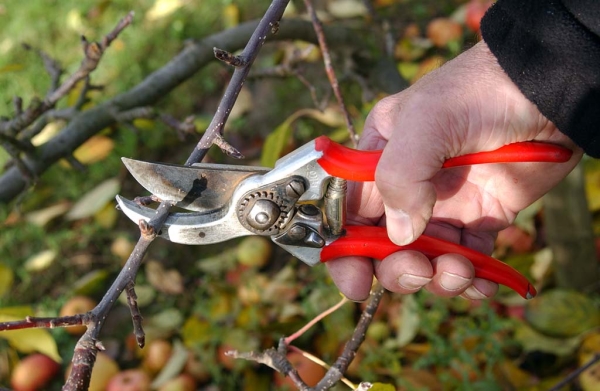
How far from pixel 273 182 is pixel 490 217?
71cm

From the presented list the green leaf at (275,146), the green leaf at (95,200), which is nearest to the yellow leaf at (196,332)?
the green leaf at (275,146)

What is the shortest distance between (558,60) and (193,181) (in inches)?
33.4

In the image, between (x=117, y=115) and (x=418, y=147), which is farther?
(x=117, y=115)

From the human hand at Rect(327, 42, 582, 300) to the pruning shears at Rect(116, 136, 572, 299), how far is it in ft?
0.16

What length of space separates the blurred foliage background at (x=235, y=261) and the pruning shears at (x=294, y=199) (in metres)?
0.37

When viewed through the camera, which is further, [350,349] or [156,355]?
[156,355]

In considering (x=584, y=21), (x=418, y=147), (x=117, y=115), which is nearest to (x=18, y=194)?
(x=117, y=115)

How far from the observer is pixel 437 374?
2.07m

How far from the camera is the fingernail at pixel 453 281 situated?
149 centimetres

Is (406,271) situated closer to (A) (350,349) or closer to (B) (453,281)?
(B) (453,281)

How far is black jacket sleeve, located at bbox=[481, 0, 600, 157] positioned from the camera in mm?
1347

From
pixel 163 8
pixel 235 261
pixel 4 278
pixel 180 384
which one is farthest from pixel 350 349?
pixel 163 8

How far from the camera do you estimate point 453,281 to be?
4.91ft

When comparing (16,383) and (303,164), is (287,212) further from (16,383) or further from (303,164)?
(16,383)
